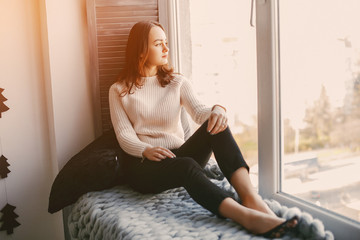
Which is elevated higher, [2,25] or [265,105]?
[2,25]

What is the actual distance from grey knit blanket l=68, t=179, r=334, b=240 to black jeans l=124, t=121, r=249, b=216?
60 mm

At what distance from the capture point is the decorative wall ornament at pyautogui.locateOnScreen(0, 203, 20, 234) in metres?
1.89

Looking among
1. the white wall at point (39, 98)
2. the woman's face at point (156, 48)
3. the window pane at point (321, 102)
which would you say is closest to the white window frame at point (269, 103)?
the window pane at point (321, 102)

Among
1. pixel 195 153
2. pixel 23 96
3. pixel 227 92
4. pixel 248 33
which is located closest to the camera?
pixel 195 153

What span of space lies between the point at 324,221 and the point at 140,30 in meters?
1.15

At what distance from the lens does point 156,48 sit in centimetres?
175

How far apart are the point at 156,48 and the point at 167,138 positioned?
43 cm

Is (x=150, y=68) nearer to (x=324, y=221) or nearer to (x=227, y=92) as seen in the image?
(x=227, y=92)

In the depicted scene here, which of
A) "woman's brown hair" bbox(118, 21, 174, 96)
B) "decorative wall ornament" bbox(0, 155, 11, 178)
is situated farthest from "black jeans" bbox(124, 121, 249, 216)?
"decorative wall ornament" bbox(0, 155, 11, 178)

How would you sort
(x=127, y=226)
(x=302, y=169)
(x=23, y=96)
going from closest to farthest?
(x=127, y=226) < (x=302, y=169) < (x=23, y=96)

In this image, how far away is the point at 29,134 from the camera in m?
1.96

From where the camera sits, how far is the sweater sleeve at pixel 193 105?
1.67m

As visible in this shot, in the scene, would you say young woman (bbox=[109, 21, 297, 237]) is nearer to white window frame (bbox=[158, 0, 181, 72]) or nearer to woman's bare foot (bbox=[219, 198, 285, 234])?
woman's bare foot (bbox=[219, 198, 285, 234])

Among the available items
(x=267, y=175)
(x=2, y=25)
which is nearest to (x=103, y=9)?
(x=2, y=25)
